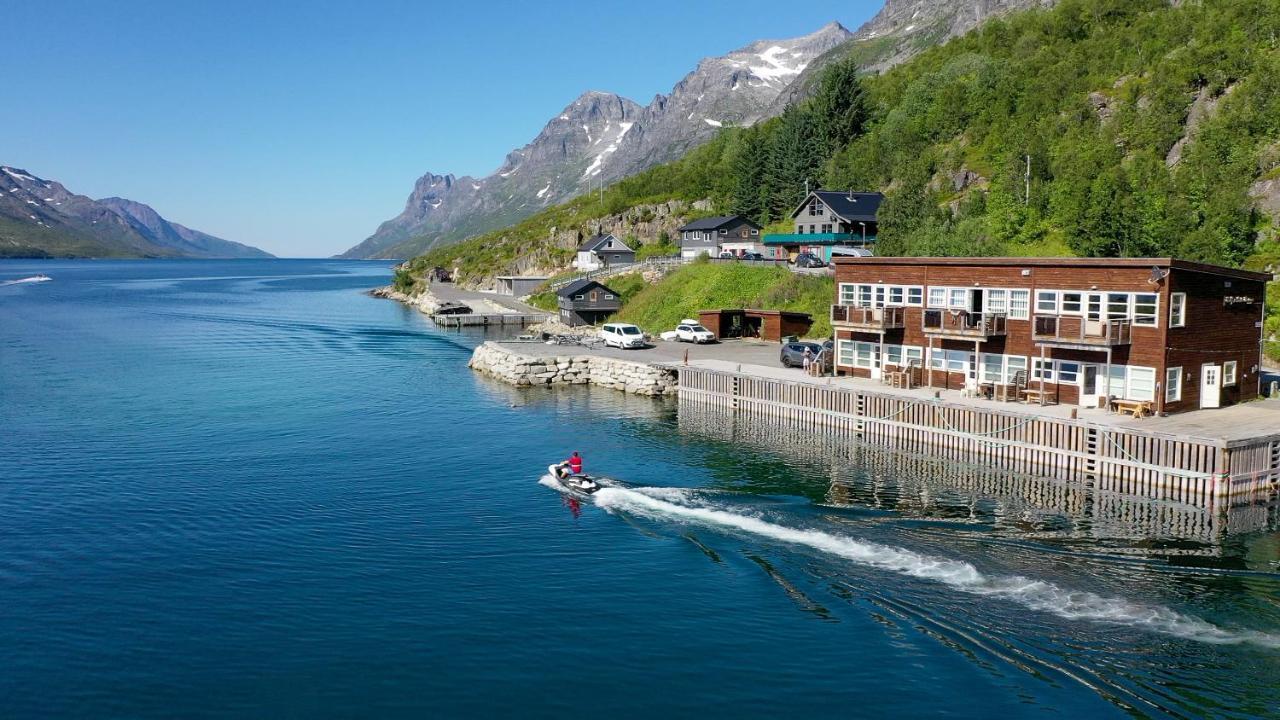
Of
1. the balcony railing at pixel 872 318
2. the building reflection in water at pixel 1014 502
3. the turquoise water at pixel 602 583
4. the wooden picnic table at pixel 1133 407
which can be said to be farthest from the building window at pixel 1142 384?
the balcony railing at pixel 872 318

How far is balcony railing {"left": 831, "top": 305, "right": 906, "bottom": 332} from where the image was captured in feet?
190

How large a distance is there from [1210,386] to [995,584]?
2744cm

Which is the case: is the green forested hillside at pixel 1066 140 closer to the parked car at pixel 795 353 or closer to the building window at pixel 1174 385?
the parked car at pixel 795 353

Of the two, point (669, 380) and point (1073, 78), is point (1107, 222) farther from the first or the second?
point (1073, 78)

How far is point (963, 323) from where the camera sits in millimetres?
53375

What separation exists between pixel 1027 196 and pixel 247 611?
304 feet

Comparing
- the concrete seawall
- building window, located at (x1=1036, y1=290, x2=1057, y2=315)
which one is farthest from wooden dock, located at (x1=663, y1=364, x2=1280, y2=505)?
the concrete seawall

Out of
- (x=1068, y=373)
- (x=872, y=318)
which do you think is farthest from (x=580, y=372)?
(x=1068, y=373)

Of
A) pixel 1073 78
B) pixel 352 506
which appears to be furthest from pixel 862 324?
pixel 1073 78

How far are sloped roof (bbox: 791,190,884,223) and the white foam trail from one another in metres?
78.1

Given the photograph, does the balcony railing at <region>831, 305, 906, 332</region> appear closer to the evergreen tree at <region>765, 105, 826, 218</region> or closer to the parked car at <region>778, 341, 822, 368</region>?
the parked car at <region>778, 341, 822, 368</region>

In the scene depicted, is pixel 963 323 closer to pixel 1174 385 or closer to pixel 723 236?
pixel 1174 385

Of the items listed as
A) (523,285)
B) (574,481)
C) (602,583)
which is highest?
(523,285)

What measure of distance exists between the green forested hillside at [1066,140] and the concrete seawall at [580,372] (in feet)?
120
